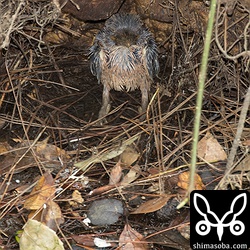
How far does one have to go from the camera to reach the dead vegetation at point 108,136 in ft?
13.1

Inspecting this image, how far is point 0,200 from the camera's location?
13.5 feet

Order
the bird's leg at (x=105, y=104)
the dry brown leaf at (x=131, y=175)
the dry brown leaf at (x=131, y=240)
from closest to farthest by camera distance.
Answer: the dry brown leaf at (x=131, y=240) < the dry brown leaf at (x=131, y=175) < the bird's leg at (x=105, y=104)

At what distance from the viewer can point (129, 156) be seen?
15.1 feet

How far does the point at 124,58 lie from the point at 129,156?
1286 millimetres

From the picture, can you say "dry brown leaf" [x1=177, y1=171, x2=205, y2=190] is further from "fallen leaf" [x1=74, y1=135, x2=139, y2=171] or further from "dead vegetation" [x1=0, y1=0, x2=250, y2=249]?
"fallen leaf" [x1=74, y1=135, x2=139, y2=171]

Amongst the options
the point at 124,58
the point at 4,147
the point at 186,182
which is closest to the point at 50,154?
the point at 4,147

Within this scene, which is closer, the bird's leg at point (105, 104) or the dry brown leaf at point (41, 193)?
the dry brown leaf at point (41, 193)

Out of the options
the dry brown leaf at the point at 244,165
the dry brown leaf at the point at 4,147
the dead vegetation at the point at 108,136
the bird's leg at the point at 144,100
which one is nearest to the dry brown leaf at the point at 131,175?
the dead vegetation at the point at 108,136

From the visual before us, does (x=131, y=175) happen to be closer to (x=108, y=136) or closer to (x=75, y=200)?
(x=75, y=200)

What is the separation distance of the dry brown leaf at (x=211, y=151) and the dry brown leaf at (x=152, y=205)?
1.78 ft

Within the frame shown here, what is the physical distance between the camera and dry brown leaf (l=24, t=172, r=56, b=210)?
4.05 m

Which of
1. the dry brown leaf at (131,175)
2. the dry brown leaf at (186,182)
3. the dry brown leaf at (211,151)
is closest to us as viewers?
the dry brown leaf at (186,182)

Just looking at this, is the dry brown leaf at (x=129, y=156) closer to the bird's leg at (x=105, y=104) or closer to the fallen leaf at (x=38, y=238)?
the bird's leg at (x=105, y=104)

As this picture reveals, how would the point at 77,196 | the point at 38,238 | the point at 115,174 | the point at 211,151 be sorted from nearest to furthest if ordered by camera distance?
the point at 38,238 < the point at 77,196 < the point at 115,174 < the point at 211,151
